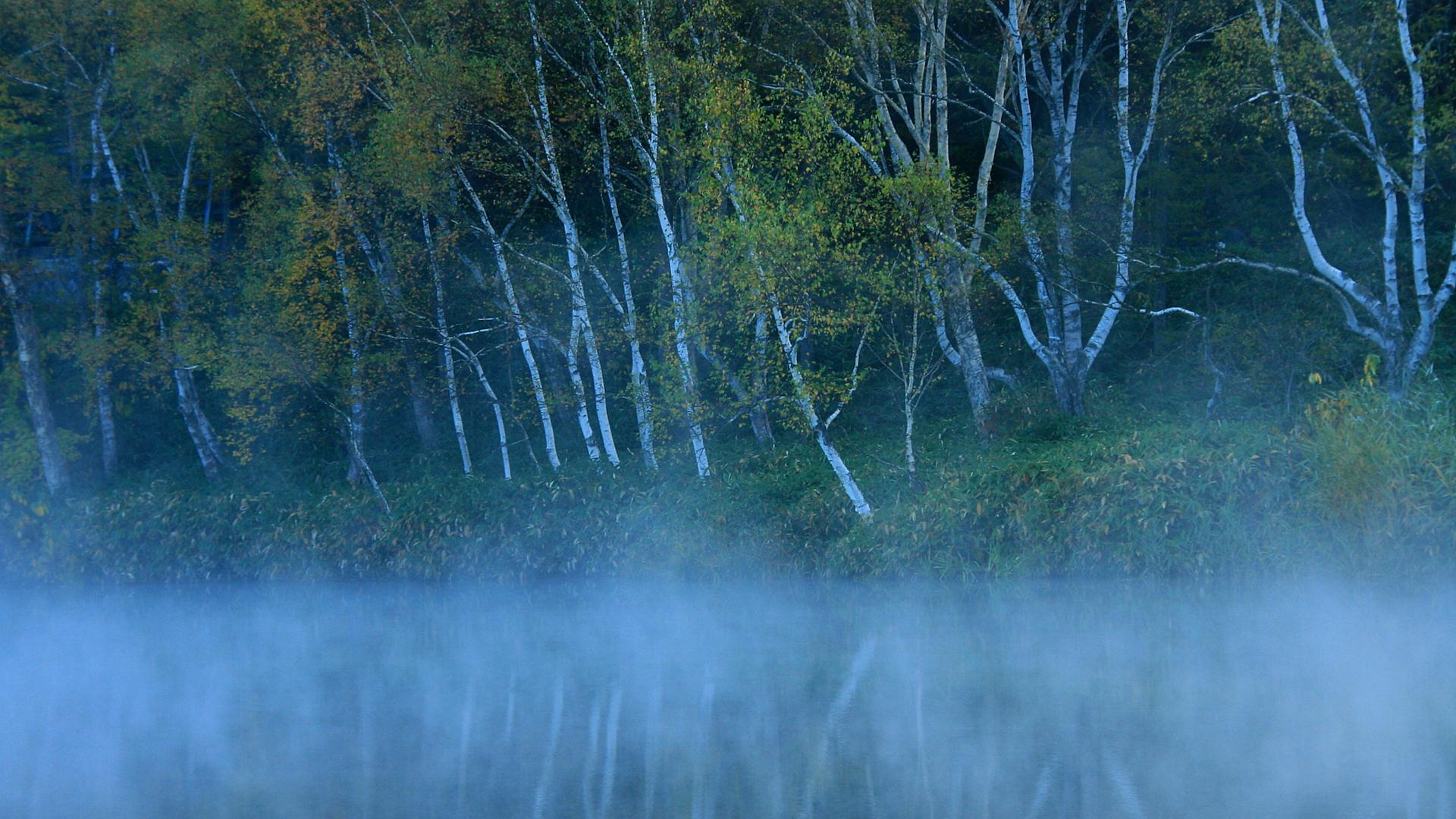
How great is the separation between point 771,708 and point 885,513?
16.9 feet

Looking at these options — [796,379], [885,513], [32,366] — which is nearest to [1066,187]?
[796,379]

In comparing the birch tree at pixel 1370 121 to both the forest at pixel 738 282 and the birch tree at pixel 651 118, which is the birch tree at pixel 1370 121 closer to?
the forest at pixel 738 282

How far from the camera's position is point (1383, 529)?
1262cm

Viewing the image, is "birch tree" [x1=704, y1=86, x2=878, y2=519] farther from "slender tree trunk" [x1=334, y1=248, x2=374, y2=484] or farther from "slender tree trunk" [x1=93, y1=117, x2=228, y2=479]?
"slender tree trunk" [x1=93, y1=117, x2=228, y2=479]

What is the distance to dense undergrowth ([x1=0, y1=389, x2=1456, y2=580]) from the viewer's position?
13023 mm

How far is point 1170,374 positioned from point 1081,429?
2.89m

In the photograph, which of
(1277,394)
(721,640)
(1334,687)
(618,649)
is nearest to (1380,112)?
(1277,394)

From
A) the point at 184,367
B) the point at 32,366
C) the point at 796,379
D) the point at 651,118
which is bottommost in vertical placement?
the point at 796,379

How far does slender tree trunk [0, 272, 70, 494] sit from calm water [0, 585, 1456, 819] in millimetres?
5781

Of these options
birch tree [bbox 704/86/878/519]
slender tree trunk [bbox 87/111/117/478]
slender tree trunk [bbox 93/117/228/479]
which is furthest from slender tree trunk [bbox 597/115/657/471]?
slender tree trunk [bbox 87/111/117/478]

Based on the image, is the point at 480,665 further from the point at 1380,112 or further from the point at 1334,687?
the point at 1380,112

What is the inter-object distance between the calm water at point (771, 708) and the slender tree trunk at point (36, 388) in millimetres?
5781

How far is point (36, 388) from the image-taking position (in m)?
20.9

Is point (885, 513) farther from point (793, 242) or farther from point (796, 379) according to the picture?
point (793, 242)
